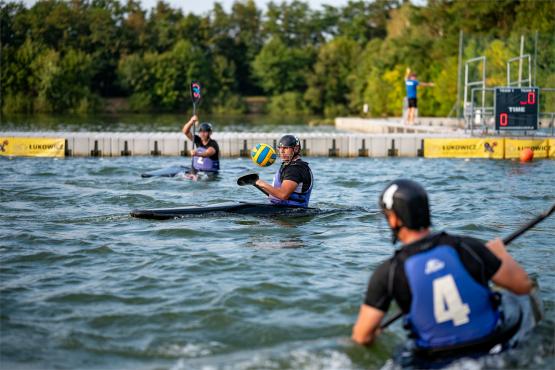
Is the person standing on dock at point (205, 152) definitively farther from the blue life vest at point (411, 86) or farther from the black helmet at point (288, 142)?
the blue life vest at point (411, 86)

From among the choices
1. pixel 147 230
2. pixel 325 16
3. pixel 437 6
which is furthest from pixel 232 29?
pixel 147 230

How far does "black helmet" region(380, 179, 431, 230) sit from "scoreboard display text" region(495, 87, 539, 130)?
16.7 meters

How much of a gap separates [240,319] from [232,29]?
270 ft

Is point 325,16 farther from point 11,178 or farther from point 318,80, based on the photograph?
point 11,178

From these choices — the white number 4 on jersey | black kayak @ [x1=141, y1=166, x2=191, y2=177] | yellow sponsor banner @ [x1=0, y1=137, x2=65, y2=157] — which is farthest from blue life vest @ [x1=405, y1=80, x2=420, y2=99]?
the white number 4 on jersey

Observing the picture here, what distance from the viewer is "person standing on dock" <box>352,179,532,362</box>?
442cm

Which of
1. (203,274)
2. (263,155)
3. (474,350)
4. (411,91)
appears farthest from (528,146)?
(474,350)

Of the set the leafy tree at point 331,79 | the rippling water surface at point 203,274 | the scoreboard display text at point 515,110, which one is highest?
the leafy tree at point 331,79

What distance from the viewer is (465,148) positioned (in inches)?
794

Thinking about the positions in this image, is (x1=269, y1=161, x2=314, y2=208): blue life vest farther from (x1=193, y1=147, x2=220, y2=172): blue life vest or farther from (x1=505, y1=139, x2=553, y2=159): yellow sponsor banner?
(x1=505, y1=139, x2=553, y2=159): yellow sponsor banner

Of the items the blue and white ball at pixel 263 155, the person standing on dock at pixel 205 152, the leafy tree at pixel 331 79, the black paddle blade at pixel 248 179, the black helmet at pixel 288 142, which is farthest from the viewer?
the leafy tree at pixel 331 79

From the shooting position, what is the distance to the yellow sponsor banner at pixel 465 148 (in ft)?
65.6

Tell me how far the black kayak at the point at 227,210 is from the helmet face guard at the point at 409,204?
18.6 ft

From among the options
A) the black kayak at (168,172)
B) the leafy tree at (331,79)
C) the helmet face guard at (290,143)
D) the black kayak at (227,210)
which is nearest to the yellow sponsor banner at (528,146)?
the black kayak at (168,172)
